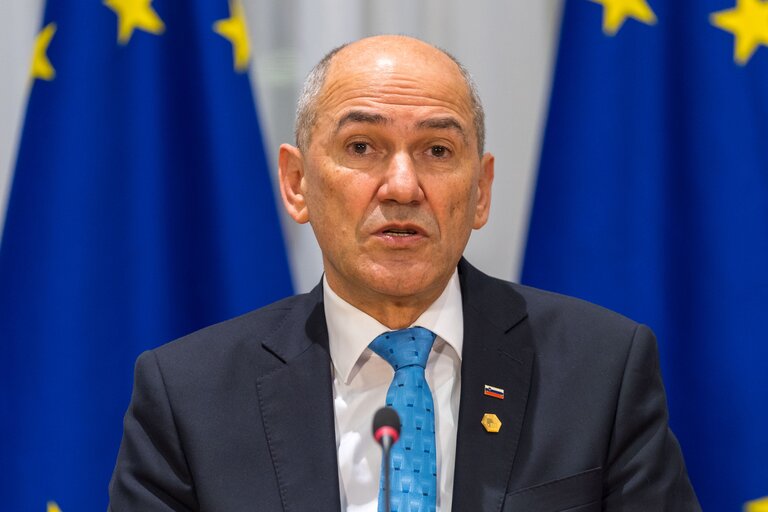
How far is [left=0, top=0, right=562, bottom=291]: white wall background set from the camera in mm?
3057

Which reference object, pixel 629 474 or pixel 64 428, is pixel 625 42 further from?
pixel 64 428

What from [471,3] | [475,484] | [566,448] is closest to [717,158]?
[471,3]

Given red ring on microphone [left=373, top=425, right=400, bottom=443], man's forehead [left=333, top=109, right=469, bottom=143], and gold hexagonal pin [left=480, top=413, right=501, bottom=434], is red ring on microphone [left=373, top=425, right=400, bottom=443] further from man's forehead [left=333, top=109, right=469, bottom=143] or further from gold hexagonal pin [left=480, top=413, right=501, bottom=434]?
man's forehead [left=333, top=109, right=469, bottom=143]

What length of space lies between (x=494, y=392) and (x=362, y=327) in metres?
0.34

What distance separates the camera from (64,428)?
116 inches

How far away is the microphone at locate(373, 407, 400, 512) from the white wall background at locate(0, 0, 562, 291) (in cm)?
154

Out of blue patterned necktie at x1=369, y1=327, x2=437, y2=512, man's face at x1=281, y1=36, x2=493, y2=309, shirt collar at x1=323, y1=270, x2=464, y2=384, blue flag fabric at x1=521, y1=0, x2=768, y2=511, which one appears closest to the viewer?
blue patterned necktie at x1=369, y1=327, x2=437, y2=512

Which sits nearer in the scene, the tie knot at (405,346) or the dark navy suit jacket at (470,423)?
the dark navy suit jacket at (470,423)

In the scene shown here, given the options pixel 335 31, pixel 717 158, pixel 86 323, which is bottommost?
pixel 86 323

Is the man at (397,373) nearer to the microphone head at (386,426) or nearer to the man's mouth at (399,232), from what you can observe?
the man's mouth at (399,232)

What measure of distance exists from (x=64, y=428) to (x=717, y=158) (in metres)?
2.01

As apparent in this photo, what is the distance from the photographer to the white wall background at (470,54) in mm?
3057

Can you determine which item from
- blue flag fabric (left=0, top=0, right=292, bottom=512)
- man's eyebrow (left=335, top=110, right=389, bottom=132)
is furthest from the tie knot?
blue flag fabric (left=0, top=0, right=292, bottom=512)

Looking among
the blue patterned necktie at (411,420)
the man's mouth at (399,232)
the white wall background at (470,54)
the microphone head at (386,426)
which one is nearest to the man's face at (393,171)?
the man's mouth at (399,232)
